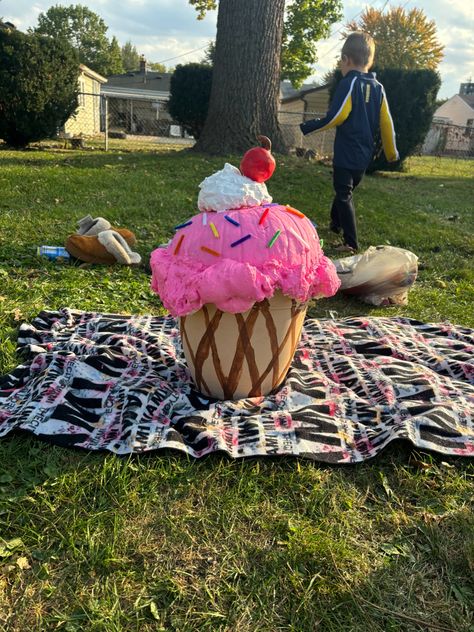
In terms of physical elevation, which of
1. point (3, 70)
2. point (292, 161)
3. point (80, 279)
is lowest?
point (80, 279)

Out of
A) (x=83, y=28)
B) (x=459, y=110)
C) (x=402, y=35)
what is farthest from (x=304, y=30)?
(x=83, y=28)

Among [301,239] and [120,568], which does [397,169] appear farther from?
[120,568]

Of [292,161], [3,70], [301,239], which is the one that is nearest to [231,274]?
[301,239]

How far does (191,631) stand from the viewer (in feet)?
5.05

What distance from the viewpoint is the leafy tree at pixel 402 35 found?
126ft

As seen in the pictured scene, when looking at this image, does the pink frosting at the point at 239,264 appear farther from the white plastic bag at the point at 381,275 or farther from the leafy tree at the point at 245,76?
the leafy tree at the point at 245,76

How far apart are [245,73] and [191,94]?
25.2 feet

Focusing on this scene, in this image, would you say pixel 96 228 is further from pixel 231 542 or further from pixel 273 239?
pixel 231 542

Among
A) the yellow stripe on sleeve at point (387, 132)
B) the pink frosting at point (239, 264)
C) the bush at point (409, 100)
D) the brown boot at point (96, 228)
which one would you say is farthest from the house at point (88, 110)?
the pink frosting at point (239, 264)

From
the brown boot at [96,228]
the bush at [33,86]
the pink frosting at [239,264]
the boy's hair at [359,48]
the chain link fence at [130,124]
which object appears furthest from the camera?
the chain link fence at [130,124]

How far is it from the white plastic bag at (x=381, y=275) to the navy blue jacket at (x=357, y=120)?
5.96 ft

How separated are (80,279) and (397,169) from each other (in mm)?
12929

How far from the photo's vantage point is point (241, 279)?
220 centimetres

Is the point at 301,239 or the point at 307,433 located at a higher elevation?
the point at 301,239
